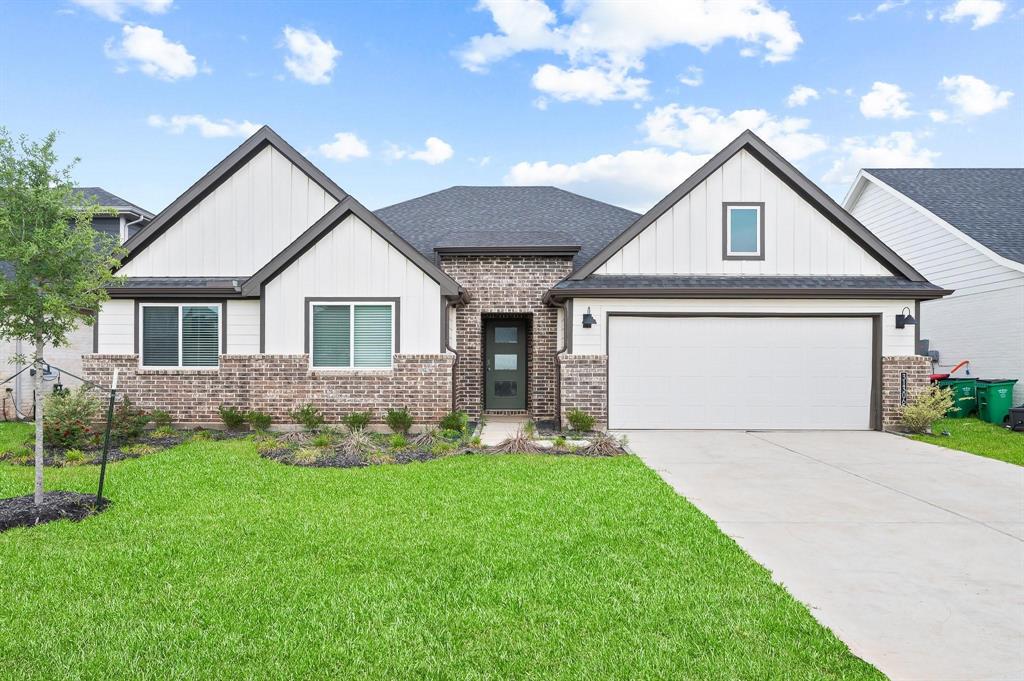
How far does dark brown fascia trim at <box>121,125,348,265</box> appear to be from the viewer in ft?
40.1

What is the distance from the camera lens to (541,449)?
9.23 metres

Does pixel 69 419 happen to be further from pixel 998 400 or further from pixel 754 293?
pixel 998 400

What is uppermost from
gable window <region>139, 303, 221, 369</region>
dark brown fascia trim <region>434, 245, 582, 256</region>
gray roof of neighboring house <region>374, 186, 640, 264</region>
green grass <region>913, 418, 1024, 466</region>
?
gray roof of neighboring house <region>374, 186, 640, 264</region>

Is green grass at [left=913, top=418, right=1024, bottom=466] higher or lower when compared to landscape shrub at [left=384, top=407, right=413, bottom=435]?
lower

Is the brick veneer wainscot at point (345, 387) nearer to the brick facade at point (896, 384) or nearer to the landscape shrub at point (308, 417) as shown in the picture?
the landscape shrub at point (308, 417)

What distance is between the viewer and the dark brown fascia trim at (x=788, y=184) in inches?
461

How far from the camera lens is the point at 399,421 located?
10836 millimetres

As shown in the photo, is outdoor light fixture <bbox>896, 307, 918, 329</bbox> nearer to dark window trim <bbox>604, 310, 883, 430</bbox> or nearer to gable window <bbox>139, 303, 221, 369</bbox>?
dark window trim <bbox>604, 310, 883, 430</bbox>

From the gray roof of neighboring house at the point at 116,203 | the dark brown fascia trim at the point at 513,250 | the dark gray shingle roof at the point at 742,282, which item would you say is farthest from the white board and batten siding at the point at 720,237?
the gray roof of neighboring house at the point at 116,203

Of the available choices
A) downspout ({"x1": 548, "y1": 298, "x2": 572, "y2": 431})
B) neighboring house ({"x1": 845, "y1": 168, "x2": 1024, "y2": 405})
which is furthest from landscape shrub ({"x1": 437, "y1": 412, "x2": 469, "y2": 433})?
neighboring house ({"x1": 845, "y1": 168, "x2": 1024, "y2": 405})

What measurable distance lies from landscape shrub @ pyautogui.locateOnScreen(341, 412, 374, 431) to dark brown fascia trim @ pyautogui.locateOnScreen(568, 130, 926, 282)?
5.04 metres

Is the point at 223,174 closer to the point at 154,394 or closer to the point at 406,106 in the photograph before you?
the point at 154,394

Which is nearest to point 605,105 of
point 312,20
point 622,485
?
point 312,20

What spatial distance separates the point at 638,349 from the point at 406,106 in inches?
570
